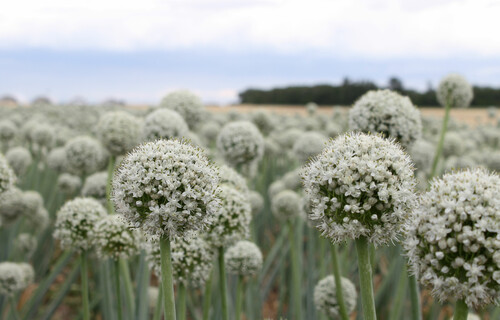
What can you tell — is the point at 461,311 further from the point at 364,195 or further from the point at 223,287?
the point at 223,287

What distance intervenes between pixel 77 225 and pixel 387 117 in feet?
8.16

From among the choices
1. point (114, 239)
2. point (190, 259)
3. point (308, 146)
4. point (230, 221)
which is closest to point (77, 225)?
point (114, 239)

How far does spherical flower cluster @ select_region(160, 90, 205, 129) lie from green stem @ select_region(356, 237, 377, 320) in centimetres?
340

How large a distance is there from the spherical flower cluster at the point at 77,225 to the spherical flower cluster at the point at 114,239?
0.52 feet

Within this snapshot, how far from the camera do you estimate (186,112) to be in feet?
16.4

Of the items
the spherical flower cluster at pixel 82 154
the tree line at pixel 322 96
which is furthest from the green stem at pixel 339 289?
the tree line at pixel 322 96

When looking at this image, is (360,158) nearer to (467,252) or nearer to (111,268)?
(467,252)

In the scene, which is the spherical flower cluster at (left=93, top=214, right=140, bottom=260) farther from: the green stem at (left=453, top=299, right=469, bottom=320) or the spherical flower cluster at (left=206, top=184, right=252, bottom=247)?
the green stem at (left=453, top=299, right=469, bottom=320)

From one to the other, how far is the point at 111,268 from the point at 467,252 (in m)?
3.98

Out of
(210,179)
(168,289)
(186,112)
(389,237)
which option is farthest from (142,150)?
(186,112)

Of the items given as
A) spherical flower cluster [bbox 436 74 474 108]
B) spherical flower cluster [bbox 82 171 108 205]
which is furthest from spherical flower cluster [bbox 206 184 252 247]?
spherical flower cluster [bbox 436 74 474 108]

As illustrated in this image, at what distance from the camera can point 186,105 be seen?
4.99 m

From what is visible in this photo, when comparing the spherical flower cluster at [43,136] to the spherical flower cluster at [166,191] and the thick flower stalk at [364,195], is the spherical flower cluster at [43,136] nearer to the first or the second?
the spherical flower cluster at [166,191]

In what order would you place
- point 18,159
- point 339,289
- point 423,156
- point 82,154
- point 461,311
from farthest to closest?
point 423,156 < point 18,159 < point 82,154 < point 339,289 < point 461,311
